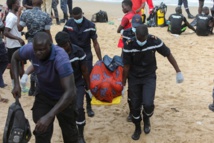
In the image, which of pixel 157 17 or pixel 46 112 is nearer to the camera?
pixel 46 112

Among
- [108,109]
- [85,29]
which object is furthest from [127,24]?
[108,109]

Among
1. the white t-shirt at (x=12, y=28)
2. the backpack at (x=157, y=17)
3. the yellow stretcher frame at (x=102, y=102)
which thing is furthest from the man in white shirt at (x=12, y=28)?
the backpack at (x=157, y=17)

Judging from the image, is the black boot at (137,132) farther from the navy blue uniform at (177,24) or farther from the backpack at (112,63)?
the navy blue uniform at (177,24)

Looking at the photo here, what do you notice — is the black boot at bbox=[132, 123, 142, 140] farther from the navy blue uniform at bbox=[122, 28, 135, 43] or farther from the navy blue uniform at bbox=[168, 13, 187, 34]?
the navy blue uniform at bbox=[168, 13, 187, 34]

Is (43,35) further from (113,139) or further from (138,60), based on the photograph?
(113,139)

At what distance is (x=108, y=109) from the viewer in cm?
622

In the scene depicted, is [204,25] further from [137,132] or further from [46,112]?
[46,112]

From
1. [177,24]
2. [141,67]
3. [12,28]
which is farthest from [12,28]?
[177,24]

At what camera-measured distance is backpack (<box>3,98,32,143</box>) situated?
11.5ft

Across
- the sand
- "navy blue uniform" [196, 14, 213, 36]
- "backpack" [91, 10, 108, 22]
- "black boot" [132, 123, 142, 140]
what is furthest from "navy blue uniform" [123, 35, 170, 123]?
"backpack" [91, 10, 108, 22]

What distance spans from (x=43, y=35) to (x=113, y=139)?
7.13ft

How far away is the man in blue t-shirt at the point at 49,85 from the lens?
11.2 feet

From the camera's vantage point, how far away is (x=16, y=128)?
3561mm

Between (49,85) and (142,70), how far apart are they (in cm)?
152
